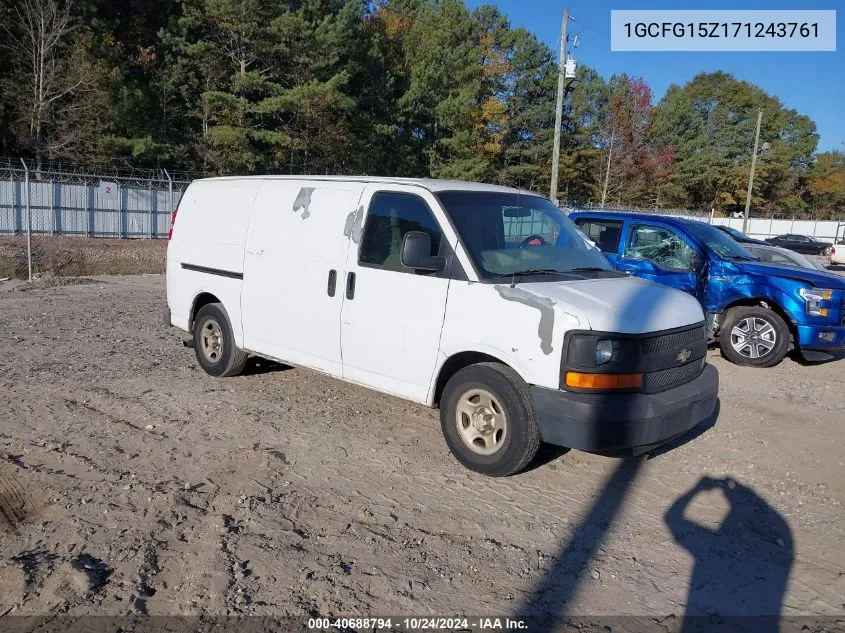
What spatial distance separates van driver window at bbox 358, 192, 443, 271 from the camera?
5.07m

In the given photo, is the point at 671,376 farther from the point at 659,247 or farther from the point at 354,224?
the point at 659,247

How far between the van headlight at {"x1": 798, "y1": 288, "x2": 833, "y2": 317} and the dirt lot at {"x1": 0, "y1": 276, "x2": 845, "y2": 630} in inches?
76.4

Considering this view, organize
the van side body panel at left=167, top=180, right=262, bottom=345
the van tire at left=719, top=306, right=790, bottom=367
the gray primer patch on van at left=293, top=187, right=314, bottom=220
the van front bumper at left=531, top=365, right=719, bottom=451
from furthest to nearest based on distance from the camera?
1. the van tire at left=719, top=306, right=790, bottom=367
2. the van side body panel at left=167, top=180, right=262, bottom=345
3. the gray primer patch on van at left=293, top=187, right=314, bottom=220
4. the van front bumper at left=531, top=365, right=719, bottom=451

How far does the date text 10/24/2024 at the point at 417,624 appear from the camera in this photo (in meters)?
3.02

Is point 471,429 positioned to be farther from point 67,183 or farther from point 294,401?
point 67,183

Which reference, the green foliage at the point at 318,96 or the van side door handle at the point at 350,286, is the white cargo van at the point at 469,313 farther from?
the green foliage at the point at 318,96

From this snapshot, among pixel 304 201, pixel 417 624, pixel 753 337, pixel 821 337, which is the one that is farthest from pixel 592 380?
pixel 821 337

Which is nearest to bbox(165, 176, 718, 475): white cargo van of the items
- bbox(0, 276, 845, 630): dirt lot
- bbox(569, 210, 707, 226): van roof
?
bbox(0, 276, 845, 630): dirt lot

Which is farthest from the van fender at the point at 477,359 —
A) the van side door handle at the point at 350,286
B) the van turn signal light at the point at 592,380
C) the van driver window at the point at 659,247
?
the van driver window at the point at 659,247

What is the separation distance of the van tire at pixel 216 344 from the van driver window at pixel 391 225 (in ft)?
6.64

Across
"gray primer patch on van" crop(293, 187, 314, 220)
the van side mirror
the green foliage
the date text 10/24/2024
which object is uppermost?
the green foliage

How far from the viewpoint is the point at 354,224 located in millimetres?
5395

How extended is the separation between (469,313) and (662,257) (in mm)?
5577

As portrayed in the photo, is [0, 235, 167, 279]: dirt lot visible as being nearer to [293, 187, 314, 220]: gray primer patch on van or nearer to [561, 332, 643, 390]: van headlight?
[293, 187, 314, 220]: gray primer patch on van
